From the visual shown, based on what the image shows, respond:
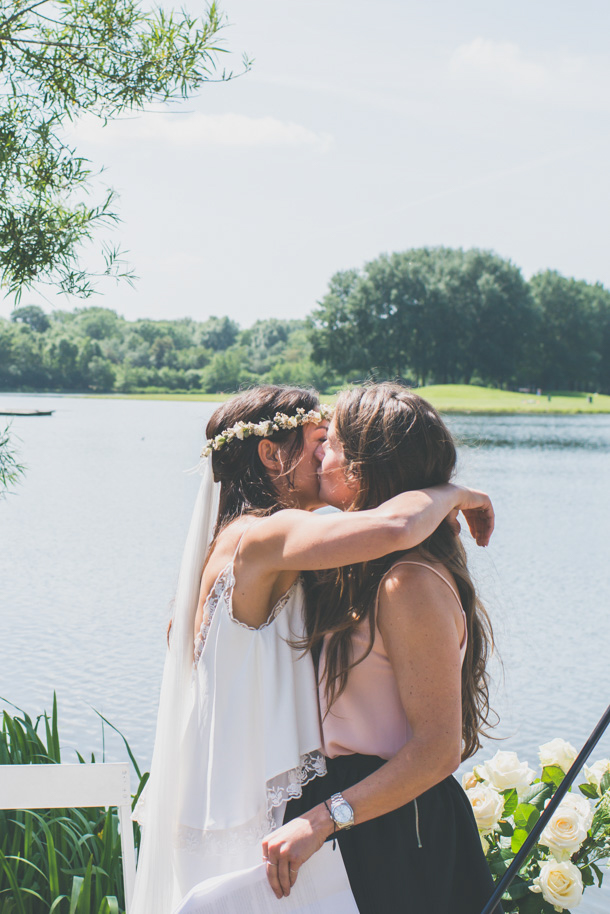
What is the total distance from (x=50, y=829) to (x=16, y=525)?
11.8 m

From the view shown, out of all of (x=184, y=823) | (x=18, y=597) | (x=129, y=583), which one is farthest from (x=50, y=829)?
(x=129, y=583)

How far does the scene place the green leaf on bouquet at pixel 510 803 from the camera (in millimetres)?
2316

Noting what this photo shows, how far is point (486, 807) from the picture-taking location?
85.7 inches

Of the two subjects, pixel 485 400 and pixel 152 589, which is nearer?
pixel 152 589

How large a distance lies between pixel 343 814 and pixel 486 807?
0.82 meters

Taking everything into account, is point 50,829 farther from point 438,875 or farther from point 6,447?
point 6,447

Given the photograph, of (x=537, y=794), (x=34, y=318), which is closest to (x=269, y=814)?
(x=537, y=794)

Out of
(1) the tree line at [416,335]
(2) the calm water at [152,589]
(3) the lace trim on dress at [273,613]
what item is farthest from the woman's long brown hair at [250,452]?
(1) the tree line at [416,335]

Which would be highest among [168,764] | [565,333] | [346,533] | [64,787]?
[565,333]

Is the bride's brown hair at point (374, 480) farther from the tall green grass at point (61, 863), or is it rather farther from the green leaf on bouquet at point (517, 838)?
the tall green grass at point (61, 863)

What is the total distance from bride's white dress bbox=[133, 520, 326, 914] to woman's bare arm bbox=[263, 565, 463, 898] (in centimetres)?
12

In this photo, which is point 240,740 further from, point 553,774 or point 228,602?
point 553,774

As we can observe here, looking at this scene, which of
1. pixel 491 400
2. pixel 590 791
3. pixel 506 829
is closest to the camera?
pixel 506 829

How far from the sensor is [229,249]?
3073 inches
